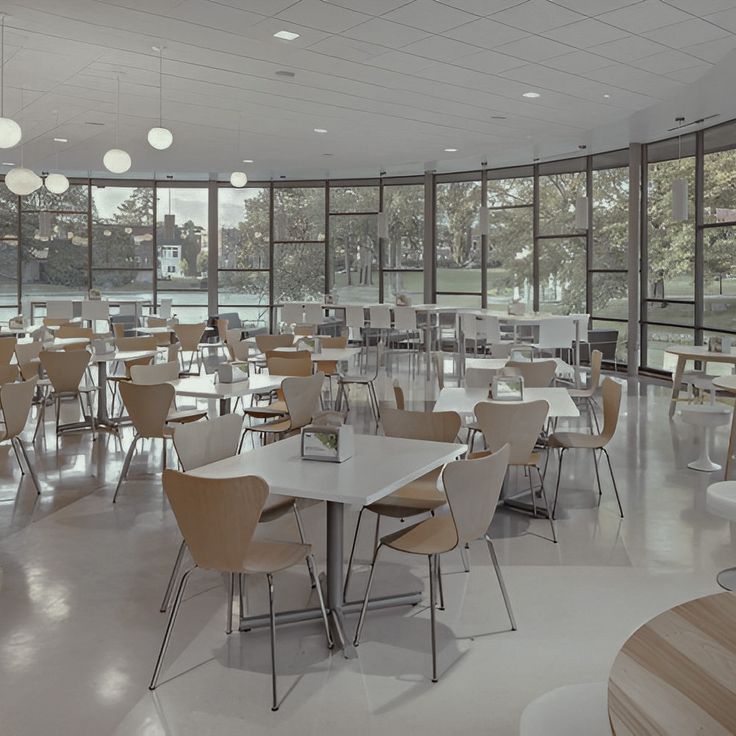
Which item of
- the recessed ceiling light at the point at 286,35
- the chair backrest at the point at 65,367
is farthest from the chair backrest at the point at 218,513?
the chair backrest at the point at 65,367

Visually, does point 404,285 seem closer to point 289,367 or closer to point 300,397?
point 289,367

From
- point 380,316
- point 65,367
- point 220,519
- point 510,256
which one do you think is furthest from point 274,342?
point 510,256

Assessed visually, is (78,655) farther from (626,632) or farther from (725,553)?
(725,553)

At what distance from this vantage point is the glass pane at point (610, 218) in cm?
1262

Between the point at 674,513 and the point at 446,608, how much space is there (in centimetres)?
226

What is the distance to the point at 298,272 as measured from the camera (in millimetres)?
16875

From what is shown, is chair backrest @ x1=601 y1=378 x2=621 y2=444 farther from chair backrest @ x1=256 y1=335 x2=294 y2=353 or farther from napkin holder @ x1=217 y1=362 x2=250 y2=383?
chair backrest @ x1=256 y1=335 x2=294 y2=353

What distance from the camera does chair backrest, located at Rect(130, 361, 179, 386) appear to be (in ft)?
22.0

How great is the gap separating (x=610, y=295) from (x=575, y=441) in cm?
790

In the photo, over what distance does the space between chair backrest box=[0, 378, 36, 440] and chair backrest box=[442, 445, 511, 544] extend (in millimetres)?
3576

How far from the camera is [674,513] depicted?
544cm

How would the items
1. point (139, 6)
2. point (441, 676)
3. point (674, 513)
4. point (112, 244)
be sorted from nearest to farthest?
1. point (441, 676)
2. point (674, 513)
3. point (139, 6)
4. point (112, 244)

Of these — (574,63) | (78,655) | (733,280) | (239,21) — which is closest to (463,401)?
(78,655)

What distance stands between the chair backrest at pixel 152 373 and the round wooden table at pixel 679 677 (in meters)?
5.53
